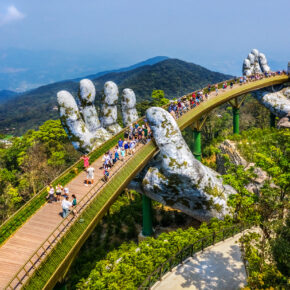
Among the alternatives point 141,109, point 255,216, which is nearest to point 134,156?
point 255,216

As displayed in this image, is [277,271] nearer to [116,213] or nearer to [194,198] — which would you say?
[194,198]

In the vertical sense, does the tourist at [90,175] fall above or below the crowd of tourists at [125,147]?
below

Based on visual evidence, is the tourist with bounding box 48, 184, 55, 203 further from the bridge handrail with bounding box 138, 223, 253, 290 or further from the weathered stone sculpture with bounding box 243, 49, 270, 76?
the weathered stone sculpture with bounding box 243, 49, 270, 76

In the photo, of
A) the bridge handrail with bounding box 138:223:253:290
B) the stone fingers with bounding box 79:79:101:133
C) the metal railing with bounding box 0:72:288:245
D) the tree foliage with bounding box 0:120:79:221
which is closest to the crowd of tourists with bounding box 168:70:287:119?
the stone fingers with bounding box 79:79:101:133

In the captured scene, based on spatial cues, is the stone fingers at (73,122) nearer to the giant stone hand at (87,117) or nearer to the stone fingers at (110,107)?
the giant stone hand at (87,117)

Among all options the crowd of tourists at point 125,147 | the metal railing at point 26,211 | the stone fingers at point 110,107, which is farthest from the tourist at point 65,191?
the stone fingers at point 110,107
